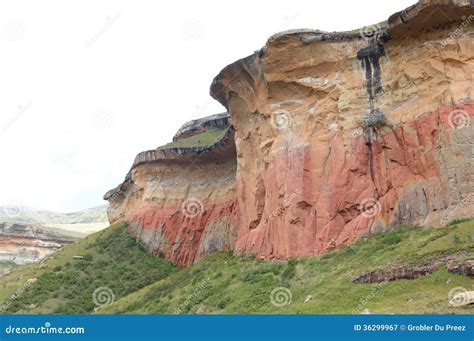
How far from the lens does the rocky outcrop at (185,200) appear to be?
53.8 meters

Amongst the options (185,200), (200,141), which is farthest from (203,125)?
(185,200)

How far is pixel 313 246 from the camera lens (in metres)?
34.2

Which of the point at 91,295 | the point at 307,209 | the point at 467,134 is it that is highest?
the point at 467,134

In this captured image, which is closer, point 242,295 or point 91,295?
point 242,295

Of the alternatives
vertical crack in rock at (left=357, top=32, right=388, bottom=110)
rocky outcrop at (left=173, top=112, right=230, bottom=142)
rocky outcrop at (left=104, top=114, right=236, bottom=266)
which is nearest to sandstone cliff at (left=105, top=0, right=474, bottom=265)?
vertical crack in rock at (left=357, top=32, right=388, bottom=110)

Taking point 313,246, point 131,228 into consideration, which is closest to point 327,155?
point 313,246

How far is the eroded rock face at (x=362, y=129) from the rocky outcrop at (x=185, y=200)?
1168 cm

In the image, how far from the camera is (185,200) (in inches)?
2299

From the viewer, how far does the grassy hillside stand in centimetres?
2131

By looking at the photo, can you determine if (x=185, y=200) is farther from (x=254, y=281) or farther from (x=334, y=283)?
(x=334, y=283)

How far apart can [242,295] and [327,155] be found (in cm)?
1106

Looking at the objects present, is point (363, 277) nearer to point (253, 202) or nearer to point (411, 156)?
point (411, 156)

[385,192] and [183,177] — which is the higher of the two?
[183,177]

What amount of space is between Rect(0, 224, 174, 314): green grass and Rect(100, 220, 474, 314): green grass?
7.37m
